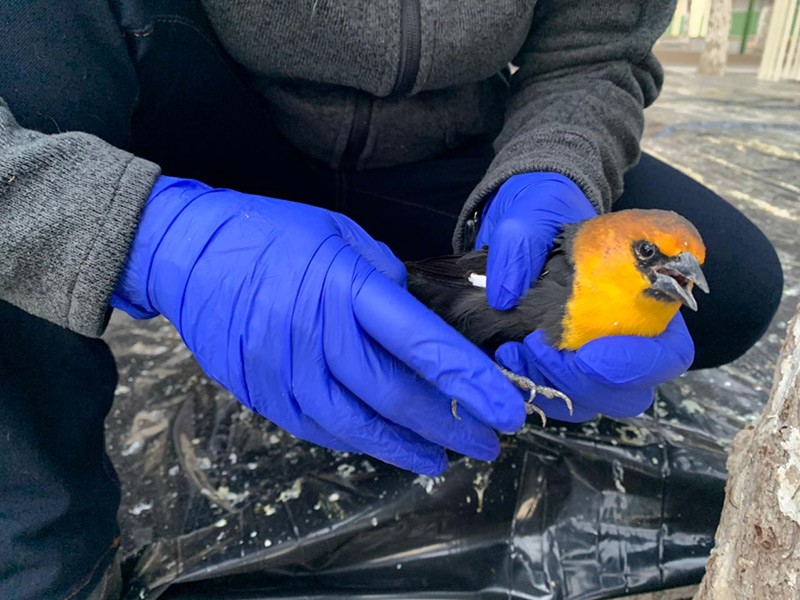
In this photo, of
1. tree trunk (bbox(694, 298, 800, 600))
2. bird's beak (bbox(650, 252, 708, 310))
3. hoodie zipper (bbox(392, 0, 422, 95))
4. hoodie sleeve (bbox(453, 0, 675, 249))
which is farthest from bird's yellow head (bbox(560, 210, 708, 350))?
hoodie zipper (bbox(392, 0, 422, 95))

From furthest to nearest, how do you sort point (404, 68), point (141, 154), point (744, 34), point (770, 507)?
point (744, 34), point (141, 154), point (404, 68), point (770, 507)

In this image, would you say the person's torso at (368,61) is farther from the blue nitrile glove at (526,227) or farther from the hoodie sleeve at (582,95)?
the blue nitrile glove at (526,227)

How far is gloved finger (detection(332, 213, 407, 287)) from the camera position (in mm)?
1191

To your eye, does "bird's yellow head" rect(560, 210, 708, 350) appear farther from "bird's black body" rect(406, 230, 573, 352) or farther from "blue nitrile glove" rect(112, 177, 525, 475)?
"blue nitrile glove" rect(112, 177, 525, 475)

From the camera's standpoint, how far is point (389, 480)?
1686 mm

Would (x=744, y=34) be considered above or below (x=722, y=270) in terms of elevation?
above

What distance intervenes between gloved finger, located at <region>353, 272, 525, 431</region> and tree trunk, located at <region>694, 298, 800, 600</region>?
1.28 feet

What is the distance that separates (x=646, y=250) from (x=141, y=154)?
1.22m

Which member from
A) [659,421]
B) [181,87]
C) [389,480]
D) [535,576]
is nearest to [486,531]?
[535,576]

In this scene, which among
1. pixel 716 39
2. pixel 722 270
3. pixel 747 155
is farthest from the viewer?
pixel 716 39

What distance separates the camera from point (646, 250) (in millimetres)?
1150

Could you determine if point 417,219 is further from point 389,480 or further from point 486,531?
point 486,531

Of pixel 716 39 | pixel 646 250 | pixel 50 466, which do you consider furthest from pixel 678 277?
pixel 716 39

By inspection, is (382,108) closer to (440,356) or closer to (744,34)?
(440,356)
